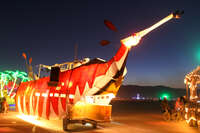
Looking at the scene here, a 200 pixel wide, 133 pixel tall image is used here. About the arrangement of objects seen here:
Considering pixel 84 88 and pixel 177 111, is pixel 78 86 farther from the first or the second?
pixel 177 111

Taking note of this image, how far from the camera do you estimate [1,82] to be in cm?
3072

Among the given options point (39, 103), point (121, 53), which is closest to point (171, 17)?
point (121, 53)

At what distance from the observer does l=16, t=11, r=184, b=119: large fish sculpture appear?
11695 millimetres

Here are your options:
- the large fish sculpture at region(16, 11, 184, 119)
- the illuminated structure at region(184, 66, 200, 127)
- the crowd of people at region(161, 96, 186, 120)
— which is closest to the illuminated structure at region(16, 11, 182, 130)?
the large fish sculpture at region(16, 11, 184, 119)

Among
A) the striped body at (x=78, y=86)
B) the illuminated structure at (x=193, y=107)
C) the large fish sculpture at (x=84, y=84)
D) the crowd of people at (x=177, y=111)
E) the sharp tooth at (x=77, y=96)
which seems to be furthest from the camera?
the crowd of people at (x=177, y=111)

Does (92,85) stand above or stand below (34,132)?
above

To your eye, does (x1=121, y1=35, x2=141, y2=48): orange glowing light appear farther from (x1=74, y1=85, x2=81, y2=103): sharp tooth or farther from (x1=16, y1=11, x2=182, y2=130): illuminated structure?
(x1=74, y1=85, x2=81, y2=103): sharp tooth

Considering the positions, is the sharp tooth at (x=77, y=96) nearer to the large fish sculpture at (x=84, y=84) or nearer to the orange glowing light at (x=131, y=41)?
the large fish sculpture at (x=84, y=84)

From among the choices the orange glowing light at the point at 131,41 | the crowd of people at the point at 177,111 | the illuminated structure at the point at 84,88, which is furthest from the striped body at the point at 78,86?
the crowd of people at the point at 177,111

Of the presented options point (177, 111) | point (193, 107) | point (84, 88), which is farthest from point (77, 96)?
point (177, 111)

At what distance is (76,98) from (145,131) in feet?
15.4

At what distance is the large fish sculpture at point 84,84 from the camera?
11695 millimetres

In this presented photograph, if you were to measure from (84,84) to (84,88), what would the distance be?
0.28 m

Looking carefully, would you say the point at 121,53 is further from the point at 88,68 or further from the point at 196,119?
the point at 196,119
